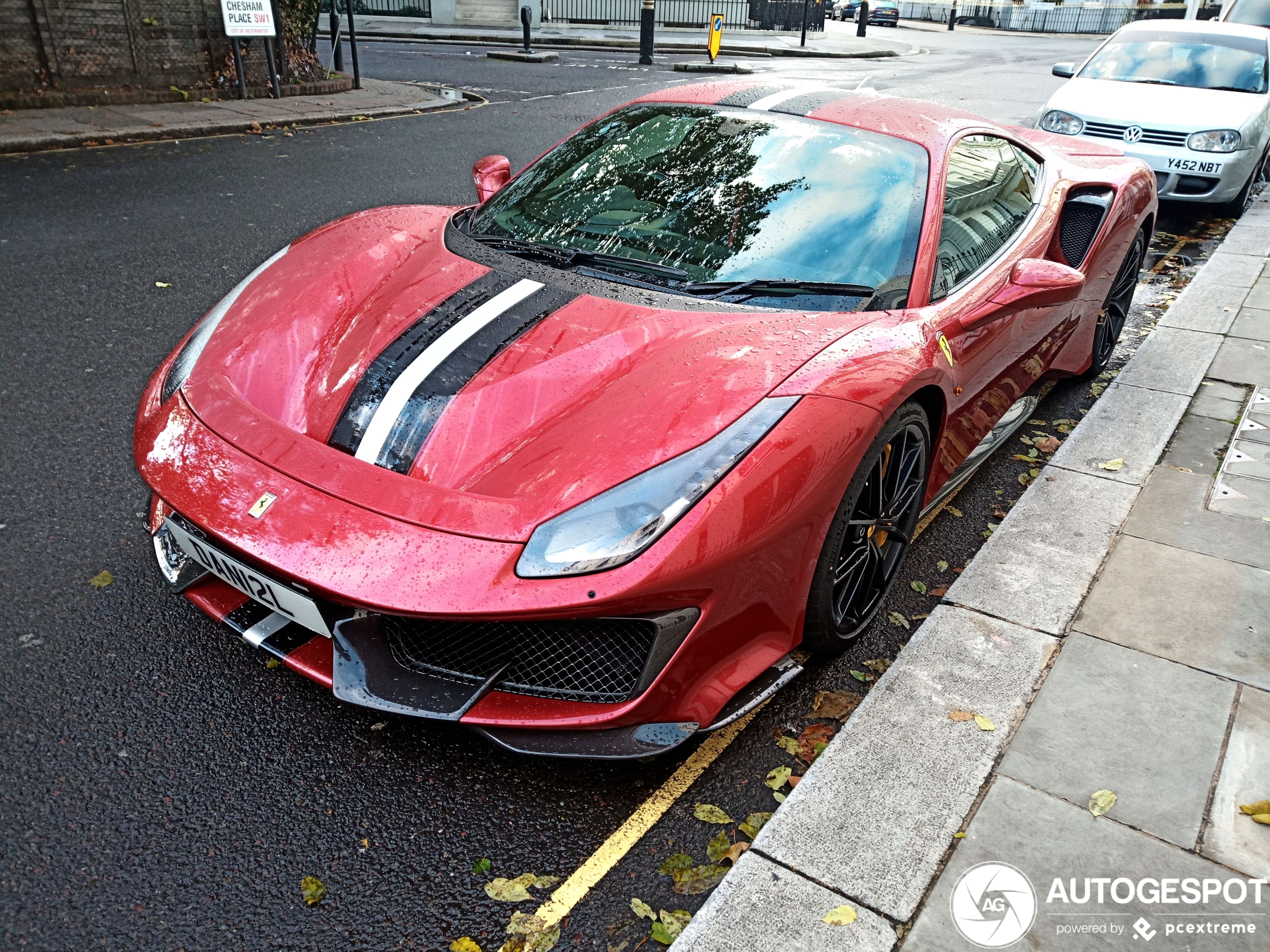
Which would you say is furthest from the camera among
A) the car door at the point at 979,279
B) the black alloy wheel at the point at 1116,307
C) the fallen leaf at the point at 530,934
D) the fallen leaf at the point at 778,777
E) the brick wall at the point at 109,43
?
the brick wall at the point at 109,43

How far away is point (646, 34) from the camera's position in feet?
68.9

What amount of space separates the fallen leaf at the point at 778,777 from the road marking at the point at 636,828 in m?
0.15

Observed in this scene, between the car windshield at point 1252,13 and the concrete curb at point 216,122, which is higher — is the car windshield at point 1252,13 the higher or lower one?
the higher one

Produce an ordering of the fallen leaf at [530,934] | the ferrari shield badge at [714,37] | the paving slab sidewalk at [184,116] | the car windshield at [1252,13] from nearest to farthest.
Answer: the fallen leaf at [530,934]
the paving slab sidewalk at [184,116]
the car windshield at [1252,13]
the ferrari shield badge at [714,37]

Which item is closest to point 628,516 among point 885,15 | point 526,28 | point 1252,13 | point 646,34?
point 1252,13

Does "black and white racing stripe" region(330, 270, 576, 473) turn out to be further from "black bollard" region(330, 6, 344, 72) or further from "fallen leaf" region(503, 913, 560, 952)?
"black bollard" region(330, 6, 344, 72)

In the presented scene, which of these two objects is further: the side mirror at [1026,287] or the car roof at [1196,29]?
the car roof at [1196,29]

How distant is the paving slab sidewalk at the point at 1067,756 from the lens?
2045 millimetres

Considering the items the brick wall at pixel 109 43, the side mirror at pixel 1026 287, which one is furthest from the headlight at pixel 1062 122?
the brick wall at pixel 109 43

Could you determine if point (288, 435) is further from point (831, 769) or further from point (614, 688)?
point (831, 769)

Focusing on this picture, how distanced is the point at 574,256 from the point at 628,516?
48.5 inches

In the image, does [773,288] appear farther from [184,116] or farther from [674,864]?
[184,116]

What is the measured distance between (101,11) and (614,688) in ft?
38.4

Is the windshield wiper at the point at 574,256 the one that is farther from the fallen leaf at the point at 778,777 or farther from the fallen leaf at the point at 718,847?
the fallen leaf at the point at 718,847
